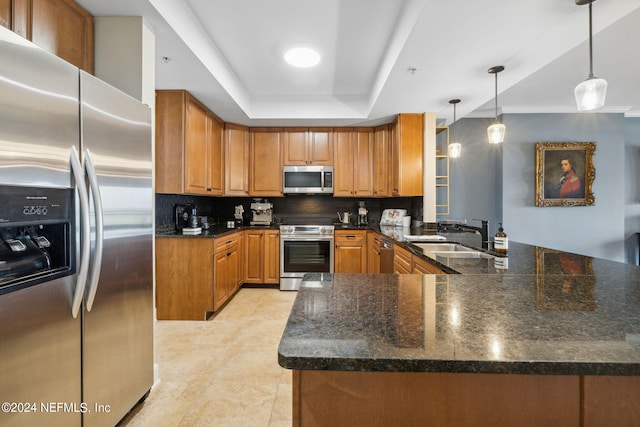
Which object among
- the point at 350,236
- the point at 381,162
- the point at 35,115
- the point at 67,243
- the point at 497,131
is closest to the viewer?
the point at 35,115

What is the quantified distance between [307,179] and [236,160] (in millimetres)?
1011

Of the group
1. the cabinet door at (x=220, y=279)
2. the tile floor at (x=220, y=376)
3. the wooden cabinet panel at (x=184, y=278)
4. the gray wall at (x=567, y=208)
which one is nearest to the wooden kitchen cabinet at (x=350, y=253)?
the tile floor at (x=220, y=376)

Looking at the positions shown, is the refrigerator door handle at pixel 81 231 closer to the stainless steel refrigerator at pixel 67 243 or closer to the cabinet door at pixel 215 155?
the stainless steel refrigerator at pixel 67 243

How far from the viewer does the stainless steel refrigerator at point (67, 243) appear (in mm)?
981

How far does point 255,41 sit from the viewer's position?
8.14ft

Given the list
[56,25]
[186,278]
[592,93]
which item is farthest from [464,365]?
[186,278]

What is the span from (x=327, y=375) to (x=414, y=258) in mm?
1779

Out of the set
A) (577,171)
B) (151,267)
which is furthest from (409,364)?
(577,171)

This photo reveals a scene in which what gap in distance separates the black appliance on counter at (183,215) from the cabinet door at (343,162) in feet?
6.27

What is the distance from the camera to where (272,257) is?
4.01 m

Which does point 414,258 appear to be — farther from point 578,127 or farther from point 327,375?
point 578,127

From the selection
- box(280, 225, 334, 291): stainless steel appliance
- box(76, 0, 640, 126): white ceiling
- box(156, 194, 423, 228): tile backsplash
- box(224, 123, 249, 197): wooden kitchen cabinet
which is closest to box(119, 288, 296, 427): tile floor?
box(280, 225, 334, 291): stainless steel appliance

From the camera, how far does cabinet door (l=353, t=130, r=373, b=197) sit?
4.21m

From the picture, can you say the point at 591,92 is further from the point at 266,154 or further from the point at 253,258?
the point at 253,258
